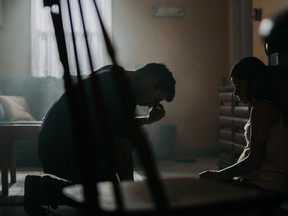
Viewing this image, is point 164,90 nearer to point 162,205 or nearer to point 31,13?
point 162,205

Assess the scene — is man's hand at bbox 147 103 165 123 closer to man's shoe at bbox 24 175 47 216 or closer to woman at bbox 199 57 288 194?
woman at bbox 199 57 288 194

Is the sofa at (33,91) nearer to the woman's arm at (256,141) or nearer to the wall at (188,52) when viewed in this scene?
the wall at (188,52)

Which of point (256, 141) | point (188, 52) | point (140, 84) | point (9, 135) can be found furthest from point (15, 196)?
point (188, 52)

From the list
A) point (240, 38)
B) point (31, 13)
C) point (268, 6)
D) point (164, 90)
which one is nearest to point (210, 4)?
point (240, 38)

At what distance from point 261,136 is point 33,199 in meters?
1.29

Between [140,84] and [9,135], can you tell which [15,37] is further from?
[140,84]

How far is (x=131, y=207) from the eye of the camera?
34.0 inches

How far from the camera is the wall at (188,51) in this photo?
632 cm

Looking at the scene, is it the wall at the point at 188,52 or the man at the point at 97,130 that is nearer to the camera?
the man at the point at 97,130

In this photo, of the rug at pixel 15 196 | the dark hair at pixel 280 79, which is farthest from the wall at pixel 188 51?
the dark hair at pixel 280 79

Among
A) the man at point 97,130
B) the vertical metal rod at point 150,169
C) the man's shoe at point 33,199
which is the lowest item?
the man's shoe at point 33,199

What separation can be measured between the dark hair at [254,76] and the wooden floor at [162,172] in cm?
136

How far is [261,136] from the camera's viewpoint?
1.81 metres

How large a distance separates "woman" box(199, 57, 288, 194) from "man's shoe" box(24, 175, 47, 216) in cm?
111
